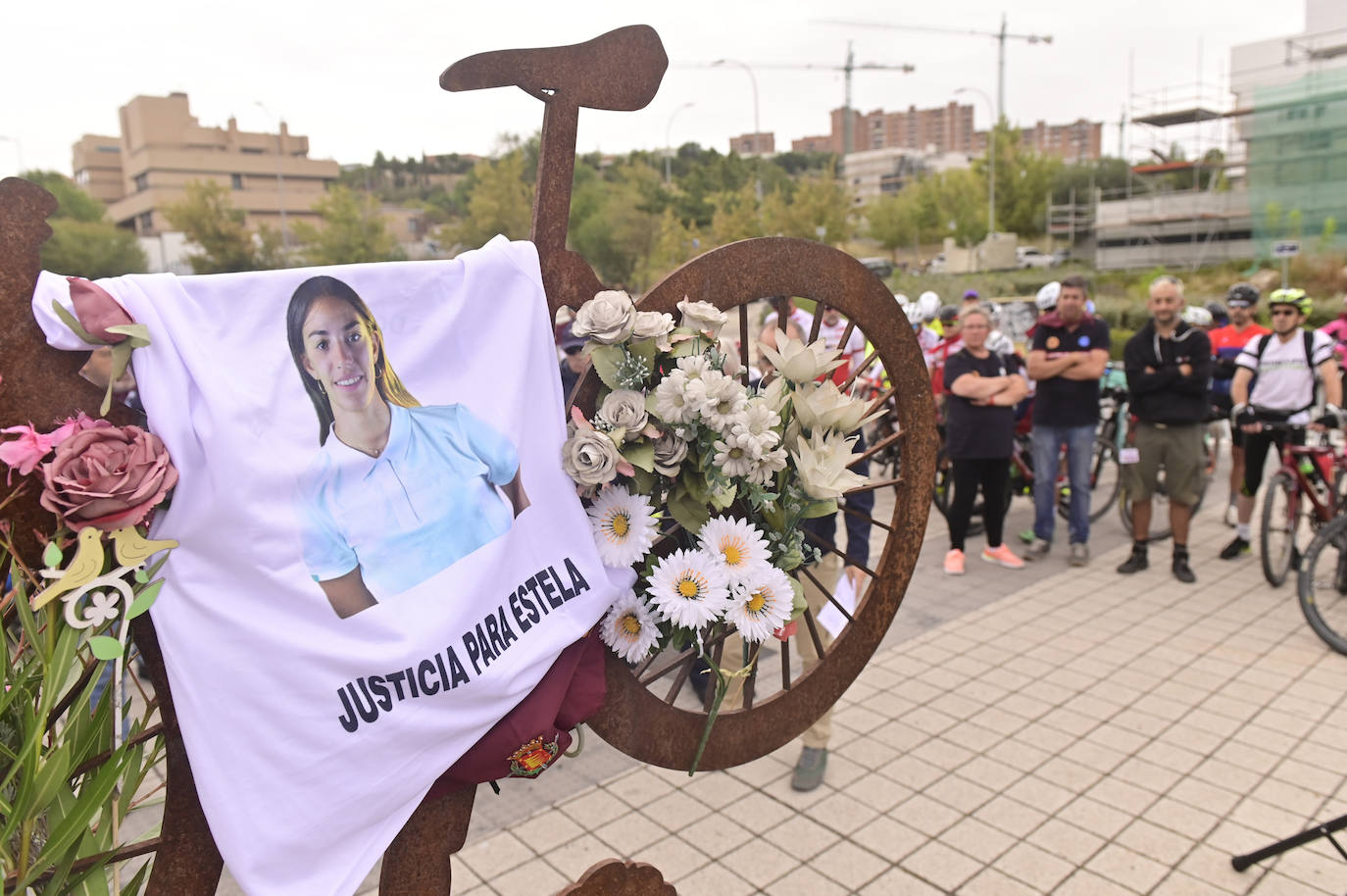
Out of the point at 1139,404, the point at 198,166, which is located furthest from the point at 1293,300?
the point at 198,166

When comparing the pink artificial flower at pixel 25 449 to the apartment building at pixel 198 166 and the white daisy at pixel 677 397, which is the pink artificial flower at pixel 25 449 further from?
the apartment building at pixel 198 166

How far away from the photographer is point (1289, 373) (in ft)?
18.1

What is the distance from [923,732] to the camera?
381 centimetres

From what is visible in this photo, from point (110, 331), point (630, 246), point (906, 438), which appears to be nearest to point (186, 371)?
point (110, 331)

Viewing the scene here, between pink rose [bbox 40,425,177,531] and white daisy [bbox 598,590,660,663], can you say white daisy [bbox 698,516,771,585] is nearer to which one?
white daisy [bbox 598,590,660,663]

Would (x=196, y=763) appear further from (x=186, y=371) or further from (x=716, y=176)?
(x=716, y=176)

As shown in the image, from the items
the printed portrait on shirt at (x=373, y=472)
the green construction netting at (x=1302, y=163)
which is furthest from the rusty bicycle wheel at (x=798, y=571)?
→ the green construction netting at (x=1302, y=163)

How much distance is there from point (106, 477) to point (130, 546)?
4.4 inches

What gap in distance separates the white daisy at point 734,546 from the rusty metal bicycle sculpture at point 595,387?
0.84 ft

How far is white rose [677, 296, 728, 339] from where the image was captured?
188cm

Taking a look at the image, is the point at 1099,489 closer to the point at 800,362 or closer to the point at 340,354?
the point at 800,362

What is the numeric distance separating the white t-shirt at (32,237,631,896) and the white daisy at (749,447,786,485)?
52cm

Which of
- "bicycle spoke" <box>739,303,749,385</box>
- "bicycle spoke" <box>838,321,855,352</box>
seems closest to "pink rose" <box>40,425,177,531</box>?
"bicycle spoke" <box>739,303,749,385</box>

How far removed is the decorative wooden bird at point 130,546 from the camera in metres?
1.30
